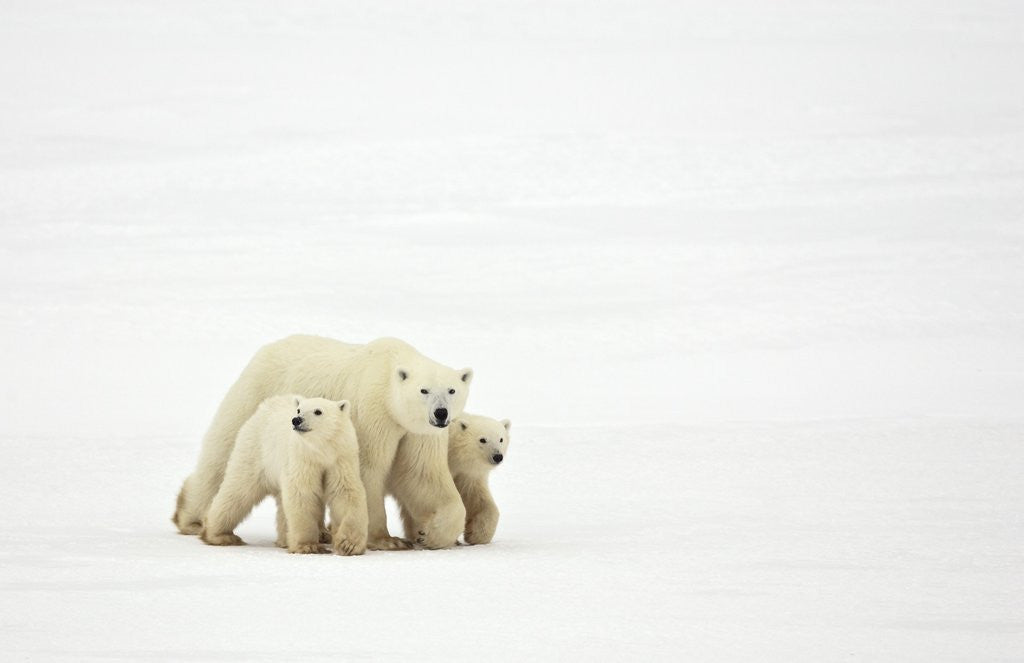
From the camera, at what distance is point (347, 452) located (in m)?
6.91

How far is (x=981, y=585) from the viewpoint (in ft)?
20.6

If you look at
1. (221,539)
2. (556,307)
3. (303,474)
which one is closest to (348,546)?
(303,474)

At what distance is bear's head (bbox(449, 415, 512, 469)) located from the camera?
7492 mm

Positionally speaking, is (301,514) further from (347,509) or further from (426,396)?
(426,396)

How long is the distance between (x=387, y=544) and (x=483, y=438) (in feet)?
2.16

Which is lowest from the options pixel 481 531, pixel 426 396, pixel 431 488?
pixel 481 531

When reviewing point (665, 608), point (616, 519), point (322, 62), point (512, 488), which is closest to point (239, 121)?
point (322, 62)

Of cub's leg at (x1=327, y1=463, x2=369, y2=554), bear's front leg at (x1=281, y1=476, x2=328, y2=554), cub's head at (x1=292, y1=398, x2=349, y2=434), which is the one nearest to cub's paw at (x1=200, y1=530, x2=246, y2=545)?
bear's front leg at (x1=281, y1=476, x2=328, y2=554)

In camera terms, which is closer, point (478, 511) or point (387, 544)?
point (387, 544)

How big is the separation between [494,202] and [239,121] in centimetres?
408

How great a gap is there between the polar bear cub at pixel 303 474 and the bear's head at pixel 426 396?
240 mm

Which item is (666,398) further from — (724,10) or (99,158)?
(724,10)

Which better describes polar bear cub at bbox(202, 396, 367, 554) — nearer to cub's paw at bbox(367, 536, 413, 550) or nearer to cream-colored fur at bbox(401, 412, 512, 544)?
cub's paw at bbox(367, 536, 413, 550)

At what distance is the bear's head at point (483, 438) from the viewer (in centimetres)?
749
